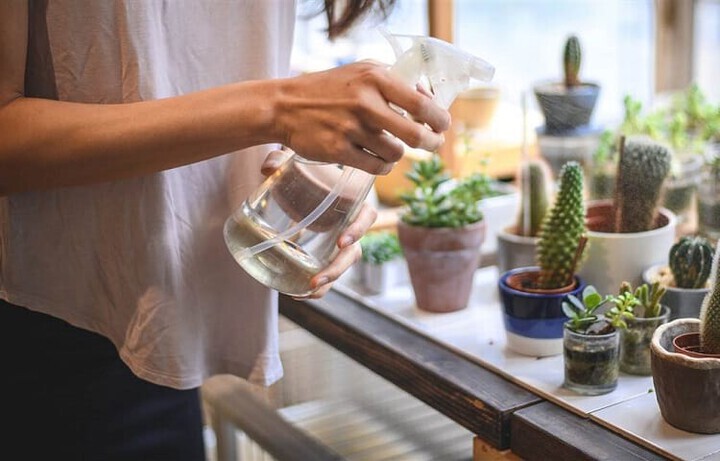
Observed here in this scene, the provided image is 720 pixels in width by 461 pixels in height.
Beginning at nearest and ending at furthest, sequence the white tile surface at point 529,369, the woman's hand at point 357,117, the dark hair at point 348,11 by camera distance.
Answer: the woman's hand at point 357,117, the white tile surface at point 529,369, the dark hair at point 348,11

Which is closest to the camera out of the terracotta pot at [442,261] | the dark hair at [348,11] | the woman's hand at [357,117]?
the woman's hand at [357,117]

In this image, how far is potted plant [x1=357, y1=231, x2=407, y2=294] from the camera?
137cm

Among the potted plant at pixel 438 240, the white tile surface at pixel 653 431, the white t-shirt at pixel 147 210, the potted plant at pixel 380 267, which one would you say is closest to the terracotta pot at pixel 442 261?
the potted plant at pixel 438 240

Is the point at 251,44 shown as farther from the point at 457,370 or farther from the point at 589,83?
the point at 589,83

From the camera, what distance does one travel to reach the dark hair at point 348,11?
1101 millimetres

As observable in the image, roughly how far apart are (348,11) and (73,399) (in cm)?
57

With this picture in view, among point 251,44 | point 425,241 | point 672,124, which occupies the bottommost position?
point 425,241

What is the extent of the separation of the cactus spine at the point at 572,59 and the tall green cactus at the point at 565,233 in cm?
24

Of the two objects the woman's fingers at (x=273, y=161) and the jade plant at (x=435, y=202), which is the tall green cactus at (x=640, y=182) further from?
the woman's fingers at (x=273, y=161)

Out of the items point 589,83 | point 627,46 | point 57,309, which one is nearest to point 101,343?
point 57,309

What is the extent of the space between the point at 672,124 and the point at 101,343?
0.94 metres

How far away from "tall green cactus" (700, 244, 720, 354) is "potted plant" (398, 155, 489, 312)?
1.28 feet

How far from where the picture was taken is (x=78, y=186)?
993mm

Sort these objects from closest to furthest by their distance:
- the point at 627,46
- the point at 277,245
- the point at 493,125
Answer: the point at 277,245 < the point at 493,125 < the point at 627,46
